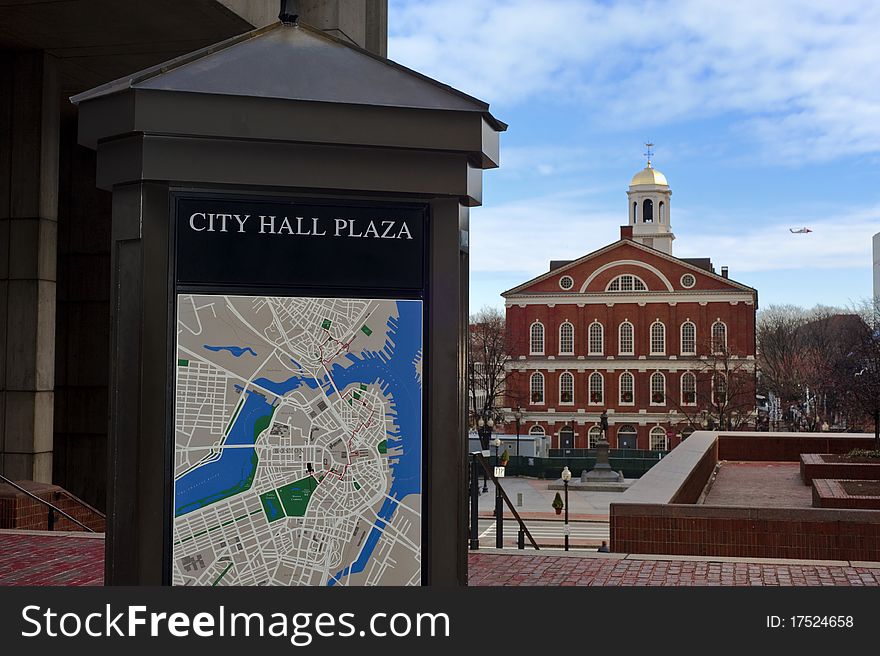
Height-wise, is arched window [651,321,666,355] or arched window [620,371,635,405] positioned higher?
arched window [651,321,666,355]

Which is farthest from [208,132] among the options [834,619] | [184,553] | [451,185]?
[834,619]

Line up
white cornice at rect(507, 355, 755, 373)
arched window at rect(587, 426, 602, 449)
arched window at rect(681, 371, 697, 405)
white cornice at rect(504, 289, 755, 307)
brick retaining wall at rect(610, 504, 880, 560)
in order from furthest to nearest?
1. arched window at rect(587, 426, 602, 449)
2. arched window at rect(681, 371, 697, 405)
3. white cornice at rect(507, 355, 755, 373)
4. white cornice at rect(504, 289, 755, 307)
5. brick retaining wall at rect(610, 504, 880, 560)

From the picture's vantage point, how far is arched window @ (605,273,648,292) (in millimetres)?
69312

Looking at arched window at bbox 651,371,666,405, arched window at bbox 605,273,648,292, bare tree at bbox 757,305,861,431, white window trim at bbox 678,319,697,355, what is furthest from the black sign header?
arched window at bbox 651,371,666,405

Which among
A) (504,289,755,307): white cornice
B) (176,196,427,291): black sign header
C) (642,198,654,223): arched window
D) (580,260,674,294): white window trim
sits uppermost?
(642,198,654,223): arched window

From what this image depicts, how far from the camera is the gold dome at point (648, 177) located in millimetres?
88062

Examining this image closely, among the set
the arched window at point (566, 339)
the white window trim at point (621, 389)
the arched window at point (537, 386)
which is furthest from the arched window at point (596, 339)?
the arched window at point (537, 386)

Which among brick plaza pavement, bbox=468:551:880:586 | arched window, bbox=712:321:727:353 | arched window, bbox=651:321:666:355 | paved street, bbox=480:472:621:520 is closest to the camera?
brick plaza pavement, bbox=468:551:880:586

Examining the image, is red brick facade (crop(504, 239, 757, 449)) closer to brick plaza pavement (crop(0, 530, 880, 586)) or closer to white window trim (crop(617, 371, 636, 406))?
white window trim (crop(617, 371, 636, 406))

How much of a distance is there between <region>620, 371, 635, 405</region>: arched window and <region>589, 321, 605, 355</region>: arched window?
91.5 inches

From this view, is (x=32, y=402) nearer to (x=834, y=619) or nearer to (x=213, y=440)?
(x=213, y=440)

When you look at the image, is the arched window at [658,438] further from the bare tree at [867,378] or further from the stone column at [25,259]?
the stone column at [25,259]

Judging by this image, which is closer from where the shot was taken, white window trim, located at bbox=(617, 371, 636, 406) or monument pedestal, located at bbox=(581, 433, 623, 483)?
monument pedestal, located at bbox=(581, 433, 623, 483)

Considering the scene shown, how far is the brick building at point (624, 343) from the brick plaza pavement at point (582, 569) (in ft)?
190
